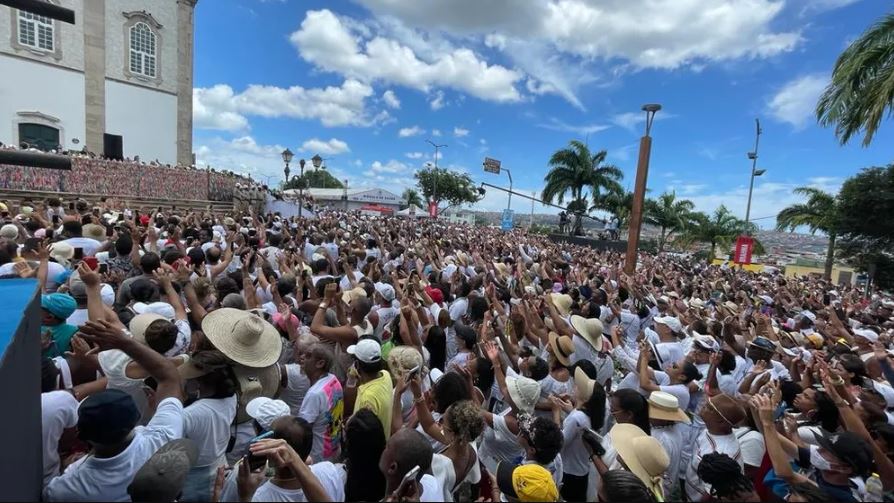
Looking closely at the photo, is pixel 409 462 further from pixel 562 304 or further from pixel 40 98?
pixel 40 98

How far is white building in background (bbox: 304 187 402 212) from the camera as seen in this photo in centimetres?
7825

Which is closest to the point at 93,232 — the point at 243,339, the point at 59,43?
the point at 243,339

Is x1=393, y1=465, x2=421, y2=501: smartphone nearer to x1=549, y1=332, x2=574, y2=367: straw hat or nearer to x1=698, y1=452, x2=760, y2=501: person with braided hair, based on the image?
x1=698, y1=452, x2=760, y2=501: person with braided hair

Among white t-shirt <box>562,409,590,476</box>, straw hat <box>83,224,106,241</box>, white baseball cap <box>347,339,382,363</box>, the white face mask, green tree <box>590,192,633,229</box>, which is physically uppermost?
green tree <box>590,192,633,229</box>

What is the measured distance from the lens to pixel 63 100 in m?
27.3

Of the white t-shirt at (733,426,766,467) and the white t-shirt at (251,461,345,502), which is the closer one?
the white t-shirt at (251,461,345,502)

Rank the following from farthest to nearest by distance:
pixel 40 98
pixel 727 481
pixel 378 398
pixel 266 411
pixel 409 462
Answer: pixel 40 98 → pixel 378 398 → pixel 266 411 → pixel 727 481 → pixel 409 462

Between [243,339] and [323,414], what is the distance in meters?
0.79

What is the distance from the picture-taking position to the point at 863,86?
11078mm

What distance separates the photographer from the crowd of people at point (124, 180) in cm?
1758

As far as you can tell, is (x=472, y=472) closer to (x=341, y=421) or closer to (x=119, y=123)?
(x=341, y=421)

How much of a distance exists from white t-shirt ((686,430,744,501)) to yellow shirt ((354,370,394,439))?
2.14 meters

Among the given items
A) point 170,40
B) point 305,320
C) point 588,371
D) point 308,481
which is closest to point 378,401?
point 308,481

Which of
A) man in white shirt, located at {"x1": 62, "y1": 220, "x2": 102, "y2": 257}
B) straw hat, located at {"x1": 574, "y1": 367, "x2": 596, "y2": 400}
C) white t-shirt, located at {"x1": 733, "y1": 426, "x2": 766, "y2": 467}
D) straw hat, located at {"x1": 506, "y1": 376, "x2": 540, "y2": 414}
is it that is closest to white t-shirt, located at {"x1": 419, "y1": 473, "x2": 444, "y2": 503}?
straw hat, located at {"x1": 506, "y1": 376, "x2": 540, "y2": 414}
